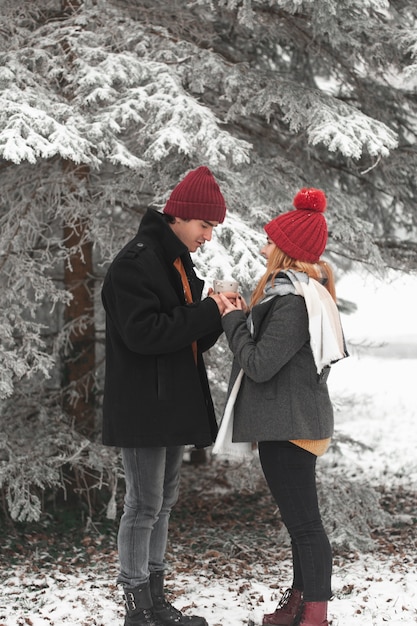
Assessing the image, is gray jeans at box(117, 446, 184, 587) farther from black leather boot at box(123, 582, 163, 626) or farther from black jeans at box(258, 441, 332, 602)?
black jeans at box(258, 441, 332, 602)

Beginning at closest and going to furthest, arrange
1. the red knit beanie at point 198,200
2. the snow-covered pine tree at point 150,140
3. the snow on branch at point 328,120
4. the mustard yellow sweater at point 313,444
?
the mustard yellow sweater at point 313,444
the red knit beanie at point 198,200
the snow-covered pine tree at point 150,140
the snow on branch at point 328,120

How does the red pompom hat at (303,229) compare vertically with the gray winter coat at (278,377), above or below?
above

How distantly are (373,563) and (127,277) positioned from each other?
12.1ft

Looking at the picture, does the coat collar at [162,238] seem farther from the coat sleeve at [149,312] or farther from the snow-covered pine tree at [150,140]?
the snow-covered pine tree at [150,140]

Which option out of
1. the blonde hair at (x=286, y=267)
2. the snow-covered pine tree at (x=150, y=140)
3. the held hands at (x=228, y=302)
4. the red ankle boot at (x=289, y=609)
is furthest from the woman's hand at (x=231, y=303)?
the red ankle boot at (x=289, y=609)

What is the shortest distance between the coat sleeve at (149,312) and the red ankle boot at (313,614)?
1431mm

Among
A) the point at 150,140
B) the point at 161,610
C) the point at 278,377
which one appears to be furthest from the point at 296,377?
the point at 150,140

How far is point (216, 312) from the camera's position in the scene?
390cm

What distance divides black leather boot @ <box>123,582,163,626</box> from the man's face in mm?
1753

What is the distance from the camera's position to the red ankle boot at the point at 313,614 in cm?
385

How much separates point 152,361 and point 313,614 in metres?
1.48

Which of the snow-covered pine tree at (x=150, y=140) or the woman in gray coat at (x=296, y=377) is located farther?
the snow-covered pine tree at (x=150, y=140)

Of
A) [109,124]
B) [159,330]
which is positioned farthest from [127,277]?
[109,124]

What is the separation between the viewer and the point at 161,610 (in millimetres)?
4176
